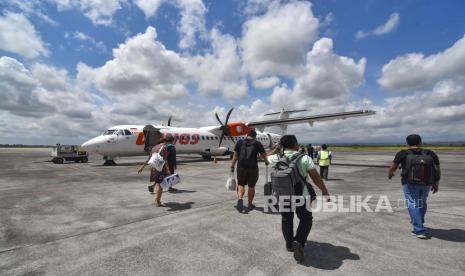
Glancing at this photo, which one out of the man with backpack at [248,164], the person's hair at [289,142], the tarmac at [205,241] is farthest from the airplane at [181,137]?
the person's hair at [289,142]

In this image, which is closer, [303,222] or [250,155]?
[303,222]

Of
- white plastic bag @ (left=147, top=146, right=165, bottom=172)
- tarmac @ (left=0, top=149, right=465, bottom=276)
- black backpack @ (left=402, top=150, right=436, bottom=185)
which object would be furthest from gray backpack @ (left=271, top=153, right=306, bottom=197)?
white plastic bag @ (left=147, top=146, right=165, bottom=172)

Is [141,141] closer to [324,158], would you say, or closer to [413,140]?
[324,158]

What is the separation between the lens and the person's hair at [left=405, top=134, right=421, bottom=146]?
4734 millimetres

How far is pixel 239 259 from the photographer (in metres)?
3.68

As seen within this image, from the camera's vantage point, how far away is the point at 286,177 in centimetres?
365

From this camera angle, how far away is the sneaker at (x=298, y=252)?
11.7ft

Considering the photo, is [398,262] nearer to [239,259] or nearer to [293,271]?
[293,271]

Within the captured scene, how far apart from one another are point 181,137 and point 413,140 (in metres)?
19.9

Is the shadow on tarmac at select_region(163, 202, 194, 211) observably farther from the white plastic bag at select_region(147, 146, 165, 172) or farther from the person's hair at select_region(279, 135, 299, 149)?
the person's hair at select_region(279, 135, 299, 149)

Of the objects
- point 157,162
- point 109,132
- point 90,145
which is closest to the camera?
point 157,162

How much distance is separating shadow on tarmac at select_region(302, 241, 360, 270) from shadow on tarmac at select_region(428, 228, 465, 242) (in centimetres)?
194

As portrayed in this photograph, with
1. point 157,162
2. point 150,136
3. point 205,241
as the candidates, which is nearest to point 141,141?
point 150,136

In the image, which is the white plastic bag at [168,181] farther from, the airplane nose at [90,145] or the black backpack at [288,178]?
the airplane nose at [90,145]
